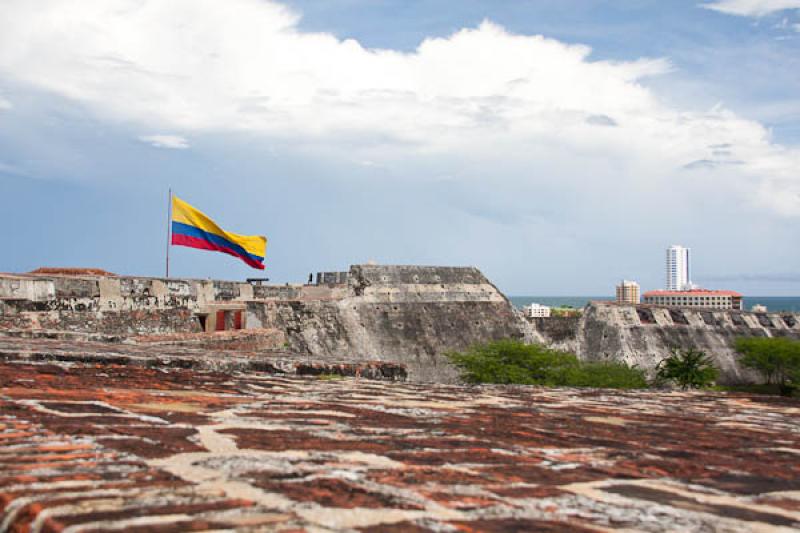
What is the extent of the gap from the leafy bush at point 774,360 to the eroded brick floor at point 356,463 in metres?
24.0

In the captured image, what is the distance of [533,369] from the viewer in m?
21.3

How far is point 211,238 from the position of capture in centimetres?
1933

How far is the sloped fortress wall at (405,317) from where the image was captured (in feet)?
72.2

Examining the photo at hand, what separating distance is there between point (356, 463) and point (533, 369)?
1929 cm


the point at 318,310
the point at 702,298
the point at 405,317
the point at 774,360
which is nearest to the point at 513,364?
the point at 405,317

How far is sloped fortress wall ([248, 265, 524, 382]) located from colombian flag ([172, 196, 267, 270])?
4.89ft

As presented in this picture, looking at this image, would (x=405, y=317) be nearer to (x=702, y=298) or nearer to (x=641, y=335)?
(x=641, y=335)

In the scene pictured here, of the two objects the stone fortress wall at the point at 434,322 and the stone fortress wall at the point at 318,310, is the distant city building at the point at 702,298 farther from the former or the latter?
the stone fortress wall at the point at 318,310

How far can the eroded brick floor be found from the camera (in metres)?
1.89

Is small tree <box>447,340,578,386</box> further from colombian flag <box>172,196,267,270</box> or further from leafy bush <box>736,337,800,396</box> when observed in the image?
leafy bush <box>736,337,800,396</box>

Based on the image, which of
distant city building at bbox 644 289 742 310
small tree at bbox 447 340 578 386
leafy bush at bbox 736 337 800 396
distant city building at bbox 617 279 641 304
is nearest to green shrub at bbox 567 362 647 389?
small tree at bbox 447 340 578 386

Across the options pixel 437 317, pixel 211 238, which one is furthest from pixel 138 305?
pixel 437 317

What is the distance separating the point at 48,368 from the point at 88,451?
2.72 metres

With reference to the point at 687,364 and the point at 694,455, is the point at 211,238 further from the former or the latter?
the point at 694,455
